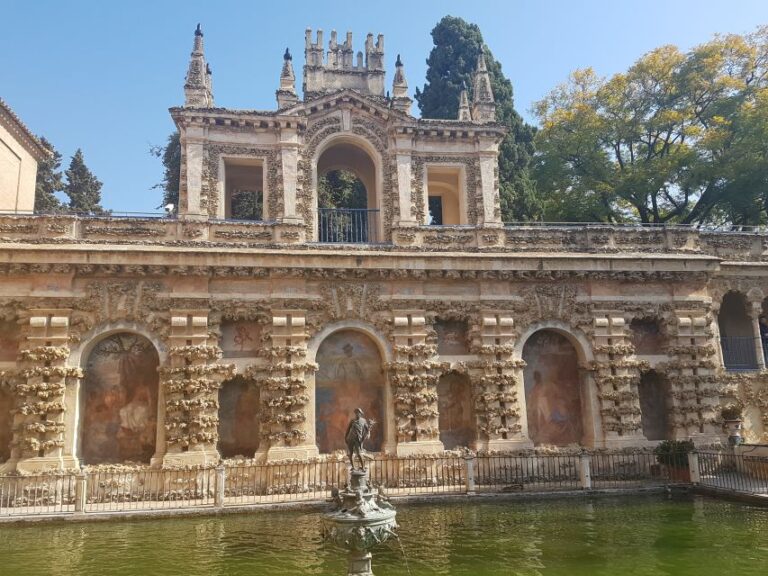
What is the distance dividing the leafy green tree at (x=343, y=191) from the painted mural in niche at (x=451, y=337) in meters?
15.2

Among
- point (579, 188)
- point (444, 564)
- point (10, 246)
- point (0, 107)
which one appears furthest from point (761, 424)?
point (0, 107)

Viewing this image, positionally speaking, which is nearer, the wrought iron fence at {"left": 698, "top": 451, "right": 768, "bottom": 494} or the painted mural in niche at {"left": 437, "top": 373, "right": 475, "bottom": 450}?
the wrought iron fence at {"left": 698, "top": 451, "right": 768, "bottom": 494}

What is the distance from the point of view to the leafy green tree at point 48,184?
41.1 metres

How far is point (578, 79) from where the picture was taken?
3403 centimetres

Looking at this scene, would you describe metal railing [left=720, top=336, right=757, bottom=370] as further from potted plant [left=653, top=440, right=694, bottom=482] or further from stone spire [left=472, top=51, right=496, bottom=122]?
stone spire [left=472, top=51, right=496, bottom=122]

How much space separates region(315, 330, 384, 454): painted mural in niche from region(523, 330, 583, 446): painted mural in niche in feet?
17.2

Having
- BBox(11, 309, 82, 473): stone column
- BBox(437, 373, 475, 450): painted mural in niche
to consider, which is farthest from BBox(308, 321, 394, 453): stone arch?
BBox(11, 309, 82, 473): stone column

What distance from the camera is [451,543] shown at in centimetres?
1257

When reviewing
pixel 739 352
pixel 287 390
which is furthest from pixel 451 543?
pixel 739 352

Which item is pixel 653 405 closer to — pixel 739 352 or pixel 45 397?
pixel 739 352

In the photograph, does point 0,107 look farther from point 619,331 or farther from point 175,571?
point 619,331

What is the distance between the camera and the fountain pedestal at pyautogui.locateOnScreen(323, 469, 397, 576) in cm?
911

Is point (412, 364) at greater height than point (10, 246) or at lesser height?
lesser

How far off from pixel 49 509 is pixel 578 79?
31.2 metres
